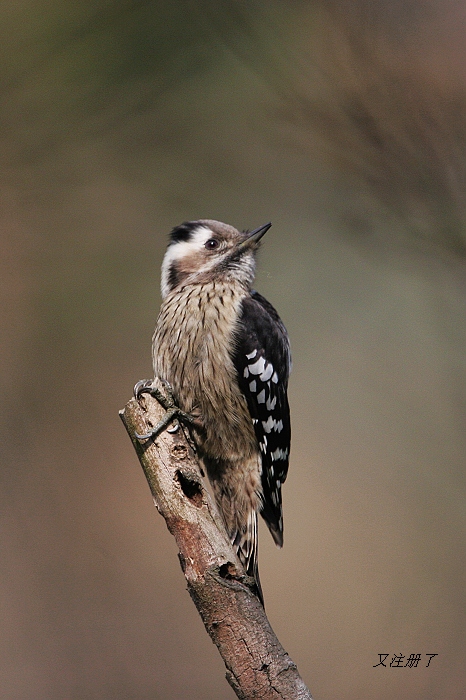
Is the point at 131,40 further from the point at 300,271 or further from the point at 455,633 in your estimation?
the point at 455,633

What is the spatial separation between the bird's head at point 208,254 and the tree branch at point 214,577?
101 cm

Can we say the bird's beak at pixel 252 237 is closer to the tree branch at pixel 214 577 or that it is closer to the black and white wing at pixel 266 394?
the black and white wing at pixel 266 394

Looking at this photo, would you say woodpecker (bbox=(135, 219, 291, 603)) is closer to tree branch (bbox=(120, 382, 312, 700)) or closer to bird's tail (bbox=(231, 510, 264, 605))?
bird's tail (bbox=(231, 510, 264, 605))

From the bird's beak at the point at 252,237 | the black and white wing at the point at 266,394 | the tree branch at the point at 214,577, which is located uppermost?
the bird's beak at the point at 252,237

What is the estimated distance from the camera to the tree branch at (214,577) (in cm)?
164

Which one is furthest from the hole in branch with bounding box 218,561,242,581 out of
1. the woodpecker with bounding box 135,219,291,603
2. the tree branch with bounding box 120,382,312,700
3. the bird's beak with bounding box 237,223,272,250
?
the bird's beak with bounding box 237,223,272,250

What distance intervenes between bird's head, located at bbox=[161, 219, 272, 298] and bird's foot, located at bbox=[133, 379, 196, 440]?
0.67 metres

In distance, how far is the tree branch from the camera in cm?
164

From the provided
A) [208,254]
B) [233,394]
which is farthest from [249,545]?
[208,254]

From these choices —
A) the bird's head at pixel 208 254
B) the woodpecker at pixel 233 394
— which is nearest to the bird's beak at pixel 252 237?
the bird's head at pixel 208 254

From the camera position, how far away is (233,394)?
246 cm

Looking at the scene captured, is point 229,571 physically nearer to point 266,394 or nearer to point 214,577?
point 214,577

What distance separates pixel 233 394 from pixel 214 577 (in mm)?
859

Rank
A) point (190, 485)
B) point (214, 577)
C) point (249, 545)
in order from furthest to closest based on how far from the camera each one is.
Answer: point (249, 545), point (190, 485), point (214, 577)
